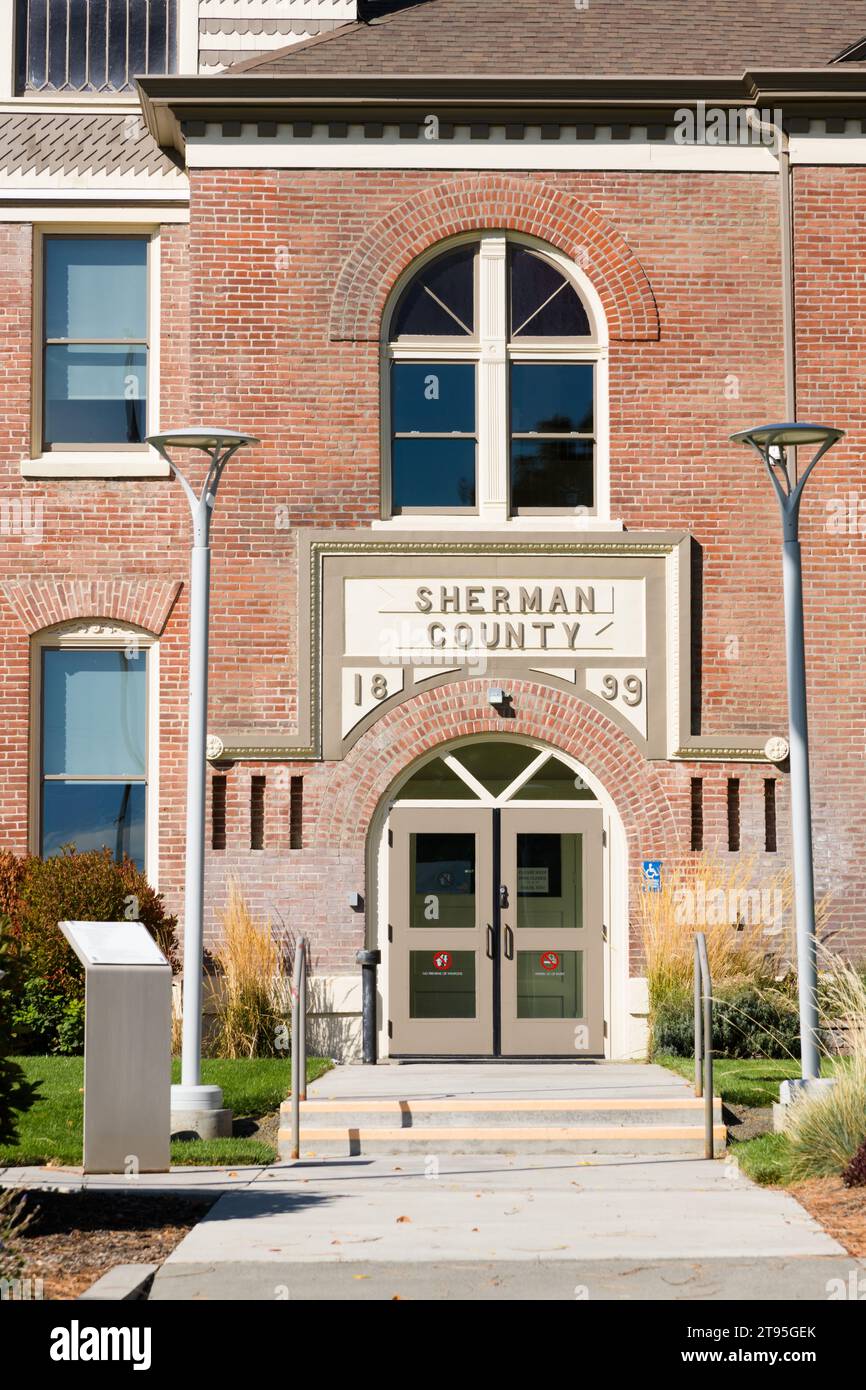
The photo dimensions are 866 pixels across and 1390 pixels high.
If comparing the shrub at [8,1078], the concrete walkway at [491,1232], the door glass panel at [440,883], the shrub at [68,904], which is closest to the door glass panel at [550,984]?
the door glass panel at [440,883]

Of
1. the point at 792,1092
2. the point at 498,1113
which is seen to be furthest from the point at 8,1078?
the point at 792,1092

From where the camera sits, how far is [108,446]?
17.7m

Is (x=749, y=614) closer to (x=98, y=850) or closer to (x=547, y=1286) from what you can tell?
(x=98, y=850)

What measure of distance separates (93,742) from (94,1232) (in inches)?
354

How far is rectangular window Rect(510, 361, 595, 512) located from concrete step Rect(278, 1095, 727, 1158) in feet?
21.6

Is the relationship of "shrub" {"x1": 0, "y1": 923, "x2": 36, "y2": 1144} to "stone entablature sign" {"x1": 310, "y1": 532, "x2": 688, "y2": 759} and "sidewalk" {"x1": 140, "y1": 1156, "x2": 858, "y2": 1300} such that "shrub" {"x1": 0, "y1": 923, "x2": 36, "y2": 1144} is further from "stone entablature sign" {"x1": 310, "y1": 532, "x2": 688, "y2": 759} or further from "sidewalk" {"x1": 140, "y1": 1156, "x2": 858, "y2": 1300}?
"stone entablature sign" {"x1": 310, "y1": 532, "x2": 688, "y2": 759}

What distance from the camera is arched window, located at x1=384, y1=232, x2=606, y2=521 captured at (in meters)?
17.1

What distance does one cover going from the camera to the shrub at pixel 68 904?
15820 millimetres

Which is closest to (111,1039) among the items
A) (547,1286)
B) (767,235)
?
(547,1286)

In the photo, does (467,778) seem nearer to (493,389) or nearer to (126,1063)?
(493,389)

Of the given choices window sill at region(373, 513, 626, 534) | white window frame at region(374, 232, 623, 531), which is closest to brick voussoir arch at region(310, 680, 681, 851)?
window sill at region(373, 513, 626, 534)

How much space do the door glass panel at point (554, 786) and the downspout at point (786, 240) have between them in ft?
13.4

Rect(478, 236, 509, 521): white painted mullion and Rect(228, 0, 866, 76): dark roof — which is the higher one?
Rect(228, 0, 866, 76): dark roof

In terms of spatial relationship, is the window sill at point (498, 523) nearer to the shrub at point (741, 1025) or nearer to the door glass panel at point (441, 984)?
the door glass panel at point (441, 984)
